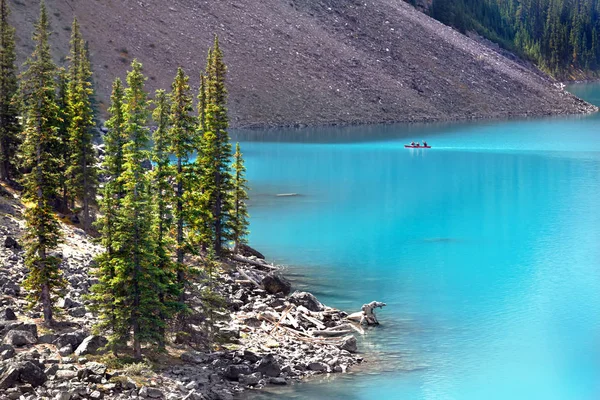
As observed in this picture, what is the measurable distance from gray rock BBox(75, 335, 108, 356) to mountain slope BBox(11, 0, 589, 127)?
9892 centimetres

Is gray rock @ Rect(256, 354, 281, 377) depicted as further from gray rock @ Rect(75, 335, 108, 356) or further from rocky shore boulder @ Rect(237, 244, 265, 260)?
rocky shore boulder @ Rect(237, 244, 265, 260)

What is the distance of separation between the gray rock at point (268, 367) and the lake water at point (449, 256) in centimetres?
127

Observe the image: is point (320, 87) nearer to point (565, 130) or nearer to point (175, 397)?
point (565, 130)

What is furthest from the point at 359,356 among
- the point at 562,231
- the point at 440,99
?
the point at 440,99

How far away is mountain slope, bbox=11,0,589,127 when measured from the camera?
466ft

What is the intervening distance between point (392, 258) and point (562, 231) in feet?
57.3

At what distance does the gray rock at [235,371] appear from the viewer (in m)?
31.4

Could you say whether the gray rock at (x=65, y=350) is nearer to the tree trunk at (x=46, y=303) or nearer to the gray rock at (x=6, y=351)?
the gray rock at (x=6, y=351)

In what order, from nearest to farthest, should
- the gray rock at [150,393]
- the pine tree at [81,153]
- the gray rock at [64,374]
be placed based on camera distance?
the gray rock at [64,374] < the gray rock at [150,393] < the pine tree at [81,153]

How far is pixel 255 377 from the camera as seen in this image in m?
31.3

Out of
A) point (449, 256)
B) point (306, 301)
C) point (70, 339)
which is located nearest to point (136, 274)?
point (70, 339)

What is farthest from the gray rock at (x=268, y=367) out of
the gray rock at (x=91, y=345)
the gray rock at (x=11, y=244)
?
the gray rock at (x=11, y=244)

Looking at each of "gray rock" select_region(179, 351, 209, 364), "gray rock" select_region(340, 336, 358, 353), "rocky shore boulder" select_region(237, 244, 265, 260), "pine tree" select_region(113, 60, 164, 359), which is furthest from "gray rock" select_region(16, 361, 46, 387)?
"rocky shore boulder" select_region(237, 244, 265, 260)

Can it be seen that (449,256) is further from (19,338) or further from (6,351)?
(6,351)
